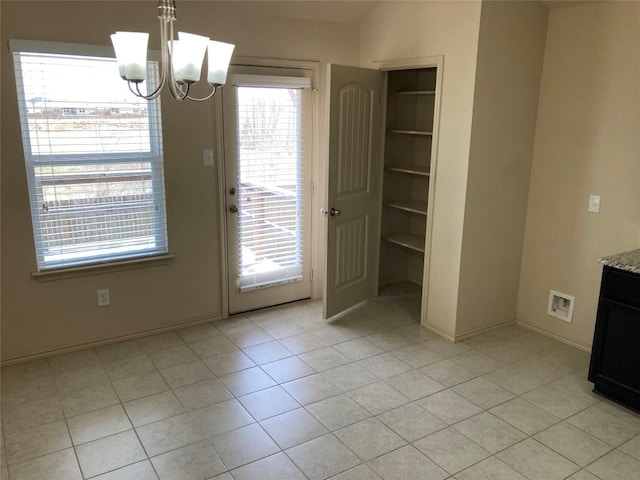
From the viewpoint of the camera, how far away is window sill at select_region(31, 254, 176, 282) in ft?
10.9


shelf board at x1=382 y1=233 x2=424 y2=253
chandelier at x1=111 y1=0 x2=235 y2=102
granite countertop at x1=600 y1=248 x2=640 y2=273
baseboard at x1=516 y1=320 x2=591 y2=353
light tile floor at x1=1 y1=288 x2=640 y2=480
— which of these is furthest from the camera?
shelf board at x1=382 y1=233 x2=424 y2=253

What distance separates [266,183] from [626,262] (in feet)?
8.32

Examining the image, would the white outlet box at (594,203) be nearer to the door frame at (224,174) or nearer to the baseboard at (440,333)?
the baseboard at (440,333)

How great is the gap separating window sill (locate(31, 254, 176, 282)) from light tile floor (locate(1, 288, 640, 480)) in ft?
1.82

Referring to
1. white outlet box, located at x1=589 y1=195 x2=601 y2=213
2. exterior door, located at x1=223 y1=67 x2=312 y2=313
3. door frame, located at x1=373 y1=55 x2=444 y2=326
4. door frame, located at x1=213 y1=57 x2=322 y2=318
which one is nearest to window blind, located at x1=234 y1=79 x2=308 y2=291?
exterior door, located at x1=223 y1=67 x2=312 y2=313

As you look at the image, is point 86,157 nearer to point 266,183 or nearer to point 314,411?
point 266,183

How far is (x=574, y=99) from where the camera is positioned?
138 inches

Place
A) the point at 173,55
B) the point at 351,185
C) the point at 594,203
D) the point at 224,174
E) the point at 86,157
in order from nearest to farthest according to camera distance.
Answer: the point at 173,55
the point at 86,157
the point at 594,203
the point at 224,174
the point at 351,185

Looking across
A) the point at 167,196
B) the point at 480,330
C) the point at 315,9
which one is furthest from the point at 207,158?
the point at 480,330

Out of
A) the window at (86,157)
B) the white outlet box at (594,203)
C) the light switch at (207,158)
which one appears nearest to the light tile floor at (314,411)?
the window at (86,157)

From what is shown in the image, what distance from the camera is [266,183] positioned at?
13.4ft

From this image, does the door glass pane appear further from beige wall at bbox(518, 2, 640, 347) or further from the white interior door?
beige wall at bbox(518, 2, 640, 347)

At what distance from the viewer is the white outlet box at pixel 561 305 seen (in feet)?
12.2

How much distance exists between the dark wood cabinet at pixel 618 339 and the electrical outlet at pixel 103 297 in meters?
3.17
